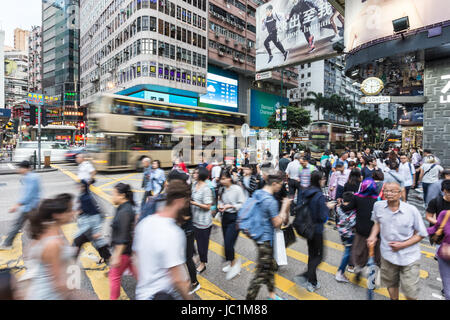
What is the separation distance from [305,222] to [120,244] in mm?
2506

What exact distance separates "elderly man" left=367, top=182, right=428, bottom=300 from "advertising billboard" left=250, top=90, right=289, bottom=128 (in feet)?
160

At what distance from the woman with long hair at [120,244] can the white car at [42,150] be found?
21.1 metres

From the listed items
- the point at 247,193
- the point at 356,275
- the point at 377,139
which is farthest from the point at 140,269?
the point at 377,139

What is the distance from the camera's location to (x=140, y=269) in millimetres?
2178

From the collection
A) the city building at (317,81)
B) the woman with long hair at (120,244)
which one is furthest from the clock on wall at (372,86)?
the city building at (317,81)

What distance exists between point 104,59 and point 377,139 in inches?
2373

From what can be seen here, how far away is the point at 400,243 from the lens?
284 centimetres

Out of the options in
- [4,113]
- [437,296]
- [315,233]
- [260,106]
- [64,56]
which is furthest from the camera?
[64,56]

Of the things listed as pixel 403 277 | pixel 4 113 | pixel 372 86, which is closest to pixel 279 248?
pixel 403 277

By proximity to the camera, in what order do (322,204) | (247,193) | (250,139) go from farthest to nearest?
1. (250,139)
2. (247,193)
3. (322,204)

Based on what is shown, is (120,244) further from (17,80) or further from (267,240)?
(17,80)

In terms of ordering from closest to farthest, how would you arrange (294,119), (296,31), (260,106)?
(296,31)
(294,119)
(260,106)
